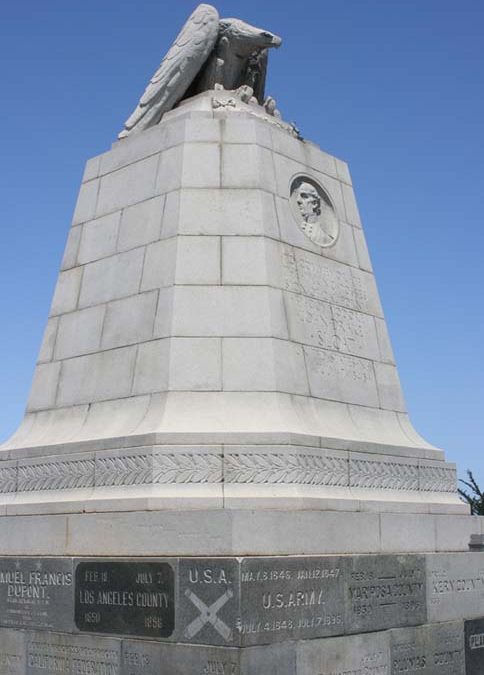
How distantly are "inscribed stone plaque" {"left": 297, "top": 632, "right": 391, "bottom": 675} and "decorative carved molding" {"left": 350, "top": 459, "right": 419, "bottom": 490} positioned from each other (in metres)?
1.53

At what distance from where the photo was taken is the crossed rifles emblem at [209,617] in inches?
303

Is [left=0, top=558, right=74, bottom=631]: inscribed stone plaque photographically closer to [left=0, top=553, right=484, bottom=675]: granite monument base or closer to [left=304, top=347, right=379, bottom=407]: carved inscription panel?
[left=0, top=553, right=484, bottom=675]: granite monument base

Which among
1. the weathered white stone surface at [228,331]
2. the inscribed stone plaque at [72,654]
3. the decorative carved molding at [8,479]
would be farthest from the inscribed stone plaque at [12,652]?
the decorative carved molding at [8,479]

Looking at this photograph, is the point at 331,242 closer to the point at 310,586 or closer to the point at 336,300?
the point at 336,300

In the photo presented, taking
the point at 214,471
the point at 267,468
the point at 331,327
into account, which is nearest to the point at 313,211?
the point at 331,327

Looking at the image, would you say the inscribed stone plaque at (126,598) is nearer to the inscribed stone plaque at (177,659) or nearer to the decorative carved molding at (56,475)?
the inscribed stone plaque at (177,659)

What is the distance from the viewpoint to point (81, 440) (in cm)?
985

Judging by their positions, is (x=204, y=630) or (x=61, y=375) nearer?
(x=204, y=630)

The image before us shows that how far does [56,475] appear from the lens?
995 cm

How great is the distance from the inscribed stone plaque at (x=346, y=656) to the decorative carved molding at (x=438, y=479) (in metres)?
2.12

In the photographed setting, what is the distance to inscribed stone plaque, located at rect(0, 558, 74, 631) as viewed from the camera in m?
9.17

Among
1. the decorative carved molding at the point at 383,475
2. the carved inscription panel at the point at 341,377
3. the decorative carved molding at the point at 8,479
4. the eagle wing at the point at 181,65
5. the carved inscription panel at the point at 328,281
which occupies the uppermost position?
the eagle wing at the point at 181,65

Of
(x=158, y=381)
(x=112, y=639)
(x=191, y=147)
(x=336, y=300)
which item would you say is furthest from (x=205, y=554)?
(x=191, y=147)

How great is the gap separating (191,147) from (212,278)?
5.43 feet
